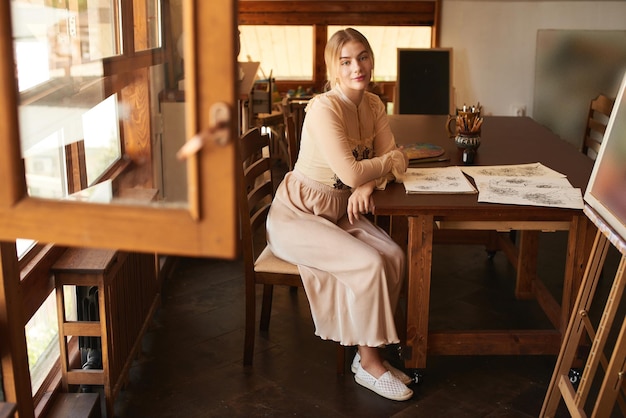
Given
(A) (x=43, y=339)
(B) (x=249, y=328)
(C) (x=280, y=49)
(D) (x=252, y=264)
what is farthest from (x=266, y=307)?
(C) (x=280, y=49)

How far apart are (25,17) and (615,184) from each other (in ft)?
5.17

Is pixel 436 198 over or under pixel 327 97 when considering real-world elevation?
under

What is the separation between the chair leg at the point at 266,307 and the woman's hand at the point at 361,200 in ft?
2.26

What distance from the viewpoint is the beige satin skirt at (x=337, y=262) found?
2746 millimetres

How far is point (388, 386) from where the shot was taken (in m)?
2.84

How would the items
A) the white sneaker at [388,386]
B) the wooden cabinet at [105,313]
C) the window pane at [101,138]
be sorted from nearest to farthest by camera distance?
the window pane at [101,138] → the wooden cabinet at [105,313] → the white sneaker at [388,386]

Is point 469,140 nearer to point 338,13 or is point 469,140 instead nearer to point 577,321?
point 577,321

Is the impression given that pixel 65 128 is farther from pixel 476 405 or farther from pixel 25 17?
pixel 476 405

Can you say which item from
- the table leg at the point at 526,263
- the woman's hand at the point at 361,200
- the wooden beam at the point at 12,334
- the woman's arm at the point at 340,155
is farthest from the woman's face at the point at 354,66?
the wooden beam at the point at 12,334

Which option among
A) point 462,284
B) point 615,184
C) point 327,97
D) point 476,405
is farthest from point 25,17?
point 462,284

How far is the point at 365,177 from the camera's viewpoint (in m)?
2.76

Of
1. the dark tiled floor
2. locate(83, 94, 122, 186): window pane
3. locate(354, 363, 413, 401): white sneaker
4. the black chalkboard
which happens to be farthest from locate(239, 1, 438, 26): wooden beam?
locate(83, 94, 122, 186): window pane

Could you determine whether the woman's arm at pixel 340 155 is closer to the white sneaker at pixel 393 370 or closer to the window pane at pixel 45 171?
the white sneaker at pixel 393 370

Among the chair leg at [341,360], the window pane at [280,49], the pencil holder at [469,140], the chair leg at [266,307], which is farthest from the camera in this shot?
the window pane at [280,49]
